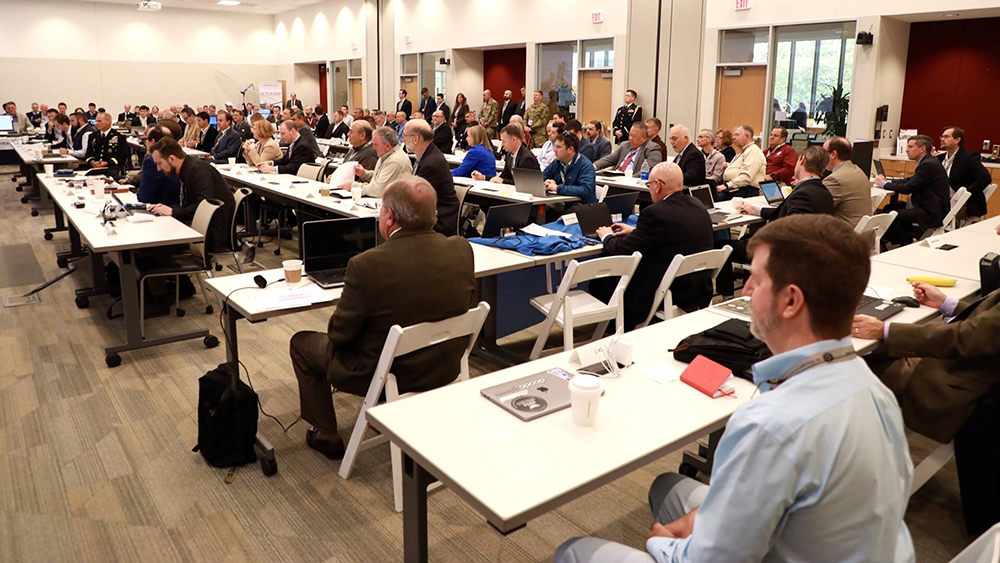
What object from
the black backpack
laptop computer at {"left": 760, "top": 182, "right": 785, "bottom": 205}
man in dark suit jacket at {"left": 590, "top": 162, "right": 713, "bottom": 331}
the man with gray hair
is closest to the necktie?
laptop computer at {"left": 760, "top": 182, "right": 785, "bottom": 205}

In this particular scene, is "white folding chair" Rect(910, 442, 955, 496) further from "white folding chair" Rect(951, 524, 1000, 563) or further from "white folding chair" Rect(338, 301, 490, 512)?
"white folding chair" Rect(338, 301, 490, 512)

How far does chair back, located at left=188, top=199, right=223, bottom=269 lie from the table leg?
3.35 meters

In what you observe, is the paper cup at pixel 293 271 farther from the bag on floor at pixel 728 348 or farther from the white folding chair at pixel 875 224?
the white folding chair at pixel 875 224

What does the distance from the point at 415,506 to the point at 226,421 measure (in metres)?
1.51

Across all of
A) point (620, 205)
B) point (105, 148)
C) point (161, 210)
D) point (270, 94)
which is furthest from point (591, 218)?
point (270, 94)

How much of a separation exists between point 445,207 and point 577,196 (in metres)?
1.29

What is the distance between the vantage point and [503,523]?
1499 mm

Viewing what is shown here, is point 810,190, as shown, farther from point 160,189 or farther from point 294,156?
point 294,156

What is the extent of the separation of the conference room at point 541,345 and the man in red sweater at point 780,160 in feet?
0.15

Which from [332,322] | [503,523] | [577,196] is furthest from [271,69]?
[503,523]

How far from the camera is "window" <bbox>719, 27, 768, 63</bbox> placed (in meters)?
10.2

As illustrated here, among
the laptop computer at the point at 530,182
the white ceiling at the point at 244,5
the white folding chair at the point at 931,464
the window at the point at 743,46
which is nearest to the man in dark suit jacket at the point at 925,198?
the laptop computer at the point at 530,182

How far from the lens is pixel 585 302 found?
4020 mm

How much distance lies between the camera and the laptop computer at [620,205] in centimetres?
514
